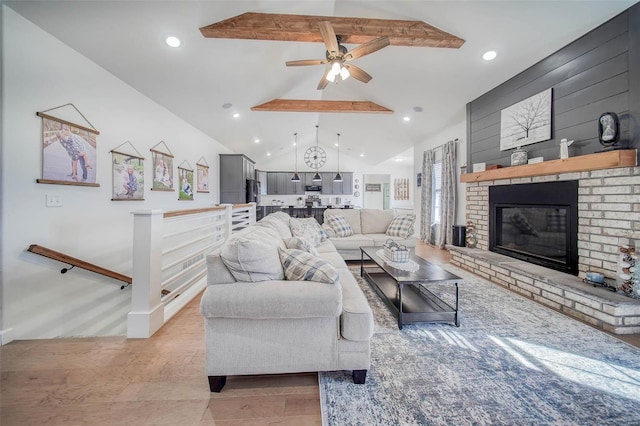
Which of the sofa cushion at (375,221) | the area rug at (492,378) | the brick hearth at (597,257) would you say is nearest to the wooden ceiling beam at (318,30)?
the brick hearth at (597,257)

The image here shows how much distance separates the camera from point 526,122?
11.1 ft

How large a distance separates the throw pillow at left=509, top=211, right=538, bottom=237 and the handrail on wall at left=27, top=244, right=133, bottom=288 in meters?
5.03

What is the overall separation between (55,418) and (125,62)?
128 inches

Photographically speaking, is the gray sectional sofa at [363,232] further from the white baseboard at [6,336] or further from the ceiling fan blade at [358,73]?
the white baseboard at [6,336]

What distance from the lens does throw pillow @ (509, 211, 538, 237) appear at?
3.38 meters

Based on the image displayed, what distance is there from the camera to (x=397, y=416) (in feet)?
4.43

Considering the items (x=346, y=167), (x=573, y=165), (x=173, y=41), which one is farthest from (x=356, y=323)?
(x=346, y=167)

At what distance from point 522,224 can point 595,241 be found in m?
0.96

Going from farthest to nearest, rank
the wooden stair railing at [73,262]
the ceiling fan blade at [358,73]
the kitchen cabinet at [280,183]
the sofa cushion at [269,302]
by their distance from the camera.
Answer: the kitchen cabinet at [280,183] → the ceiling fan blade at [358,73] → the wooden stair railing at [73,262] → the sofa cushion at [269,302]

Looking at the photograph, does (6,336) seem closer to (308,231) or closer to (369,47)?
(308,231)

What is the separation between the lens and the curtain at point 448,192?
555 cm

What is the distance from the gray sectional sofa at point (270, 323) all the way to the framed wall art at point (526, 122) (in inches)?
133

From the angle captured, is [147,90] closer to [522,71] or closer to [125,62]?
[125,62]

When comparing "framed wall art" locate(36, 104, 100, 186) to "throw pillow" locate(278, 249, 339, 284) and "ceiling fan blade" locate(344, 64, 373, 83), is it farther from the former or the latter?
"ceiling fan blade" locate(344, 64, 373, 83)
